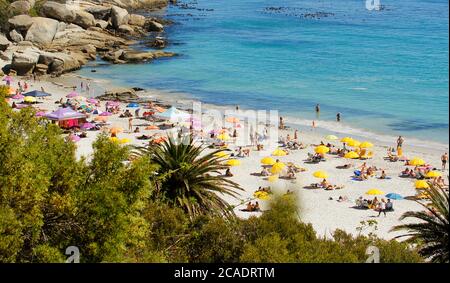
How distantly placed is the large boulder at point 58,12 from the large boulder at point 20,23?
6574 mm

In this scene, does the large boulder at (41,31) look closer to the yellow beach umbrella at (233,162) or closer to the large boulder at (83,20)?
the large boulder at (83,20)

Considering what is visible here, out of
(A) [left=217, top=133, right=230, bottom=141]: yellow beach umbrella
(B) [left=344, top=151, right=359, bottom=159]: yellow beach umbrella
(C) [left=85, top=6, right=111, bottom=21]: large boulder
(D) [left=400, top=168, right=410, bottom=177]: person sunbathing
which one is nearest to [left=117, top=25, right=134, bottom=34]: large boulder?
(C) [left=85, top=6, right=111, bottom=21]: large boulder

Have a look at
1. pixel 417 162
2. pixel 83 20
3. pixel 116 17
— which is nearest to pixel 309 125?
pixel 417 162

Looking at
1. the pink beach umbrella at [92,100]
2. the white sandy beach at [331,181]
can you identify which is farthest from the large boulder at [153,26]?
the white sandy beach at [331,181]

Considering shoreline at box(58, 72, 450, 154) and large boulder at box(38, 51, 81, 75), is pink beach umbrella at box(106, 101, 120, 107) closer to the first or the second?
shoreline at box(58, 72, 450, 154)

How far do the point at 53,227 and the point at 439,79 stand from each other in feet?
183

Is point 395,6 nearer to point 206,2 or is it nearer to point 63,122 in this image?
point 206,2

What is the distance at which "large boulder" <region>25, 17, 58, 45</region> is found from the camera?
64.7 meters

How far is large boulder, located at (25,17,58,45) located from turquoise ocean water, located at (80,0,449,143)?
29.4ft

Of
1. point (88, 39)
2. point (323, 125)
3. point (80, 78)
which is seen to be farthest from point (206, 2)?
point (323, 125)

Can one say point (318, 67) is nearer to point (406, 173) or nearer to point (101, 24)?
point (101, 24)

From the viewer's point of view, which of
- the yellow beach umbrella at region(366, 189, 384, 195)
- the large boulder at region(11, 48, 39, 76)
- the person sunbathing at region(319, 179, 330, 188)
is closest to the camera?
the yellow beach umbrella at region(366, 189, 384, 195)

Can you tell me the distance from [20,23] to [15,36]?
7.68 ft

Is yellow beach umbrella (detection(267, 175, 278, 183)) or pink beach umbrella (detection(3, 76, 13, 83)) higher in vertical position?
pink beach umbrella (detection(3, 76, 13, 83))
